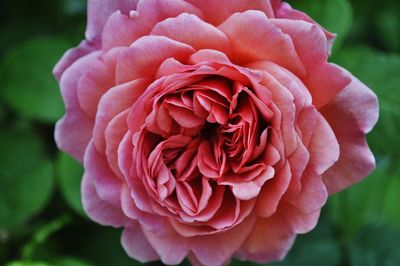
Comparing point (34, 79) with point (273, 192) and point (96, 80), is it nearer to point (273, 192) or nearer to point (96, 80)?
point (96, 80)

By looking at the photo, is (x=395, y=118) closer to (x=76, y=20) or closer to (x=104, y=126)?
(x=104, y=126)

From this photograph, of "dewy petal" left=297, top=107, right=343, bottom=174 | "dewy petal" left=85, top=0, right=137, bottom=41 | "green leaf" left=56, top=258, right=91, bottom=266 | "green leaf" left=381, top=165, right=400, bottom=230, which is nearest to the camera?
"dewy petal" left=297, top=107, right=343, bottom=174

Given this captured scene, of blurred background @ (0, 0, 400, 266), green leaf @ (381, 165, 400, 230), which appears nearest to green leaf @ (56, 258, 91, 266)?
blurred background @ (0, 0, 400, 266)

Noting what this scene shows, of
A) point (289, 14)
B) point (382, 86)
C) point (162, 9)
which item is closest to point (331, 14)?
point (382, 86)

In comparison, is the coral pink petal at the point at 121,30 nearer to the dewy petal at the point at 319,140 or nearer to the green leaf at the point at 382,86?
the dewy petal at the point at 319,140

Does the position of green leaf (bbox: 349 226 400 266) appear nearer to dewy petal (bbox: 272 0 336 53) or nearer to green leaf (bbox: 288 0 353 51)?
green leaf (bbox: 288 0 353 51)

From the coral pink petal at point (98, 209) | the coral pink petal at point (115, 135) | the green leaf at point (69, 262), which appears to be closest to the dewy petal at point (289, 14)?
the coral pink petal at point (115, 135)
